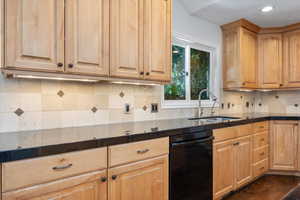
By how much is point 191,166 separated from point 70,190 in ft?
3.78

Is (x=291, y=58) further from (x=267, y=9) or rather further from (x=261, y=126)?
(x=261, y=126)

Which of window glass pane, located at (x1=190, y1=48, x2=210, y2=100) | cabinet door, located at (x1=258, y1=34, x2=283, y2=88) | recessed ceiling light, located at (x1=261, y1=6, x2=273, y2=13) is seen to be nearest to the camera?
recessed ceiling light, located at (x1=261, y1=6, x2=273, y2=13)

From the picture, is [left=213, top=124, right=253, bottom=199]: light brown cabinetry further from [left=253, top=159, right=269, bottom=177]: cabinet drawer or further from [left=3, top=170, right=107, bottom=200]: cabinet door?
[left=3, top=170, right=107, bottom=200]: cabinet door

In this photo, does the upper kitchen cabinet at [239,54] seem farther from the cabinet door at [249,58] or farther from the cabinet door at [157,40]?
the cabinet door at [157,40]

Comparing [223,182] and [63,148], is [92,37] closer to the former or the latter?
[63,148]

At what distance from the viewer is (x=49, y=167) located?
3.89 ft

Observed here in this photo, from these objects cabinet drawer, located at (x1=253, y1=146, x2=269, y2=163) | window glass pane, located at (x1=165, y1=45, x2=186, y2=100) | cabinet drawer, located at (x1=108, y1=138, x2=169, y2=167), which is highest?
window glass pane, located at (x1=165, y1=45, x2=186, y2=100)

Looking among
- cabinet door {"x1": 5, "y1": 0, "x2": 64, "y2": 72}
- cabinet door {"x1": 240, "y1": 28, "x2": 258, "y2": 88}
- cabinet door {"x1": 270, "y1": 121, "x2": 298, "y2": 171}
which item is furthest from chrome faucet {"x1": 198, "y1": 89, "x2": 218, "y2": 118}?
cabinet door {"x1": 5, "y1": 0, "x2": 64, "y2": 72}

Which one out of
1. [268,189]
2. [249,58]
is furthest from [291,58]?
[268,189]

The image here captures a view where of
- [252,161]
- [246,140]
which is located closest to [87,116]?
[246,140]

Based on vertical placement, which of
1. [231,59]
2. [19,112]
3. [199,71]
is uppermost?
[231,59]

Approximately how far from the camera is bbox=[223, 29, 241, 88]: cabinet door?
11.2 ft

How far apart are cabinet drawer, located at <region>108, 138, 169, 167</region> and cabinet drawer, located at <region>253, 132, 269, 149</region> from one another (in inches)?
71.5

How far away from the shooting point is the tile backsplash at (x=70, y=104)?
5.24ft
